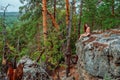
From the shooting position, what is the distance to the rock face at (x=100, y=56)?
13.2 meters

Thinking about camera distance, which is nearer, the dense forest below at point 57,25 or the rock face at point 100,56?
the rock face at point 100,56

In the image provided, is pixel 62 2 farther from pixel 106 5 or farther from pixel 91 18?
pixel 106 5

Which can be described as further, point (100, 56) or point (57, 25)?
point (57, 25)

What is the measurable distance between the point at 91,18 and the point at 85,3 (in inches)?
50.9

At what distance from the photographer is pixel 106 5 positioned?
21.6 metres

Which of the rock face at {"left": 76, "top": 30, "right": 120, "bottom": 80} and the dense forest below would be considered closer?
the rock face at {"left": 76, "top": 30, "right": 120, "bottom": 80}

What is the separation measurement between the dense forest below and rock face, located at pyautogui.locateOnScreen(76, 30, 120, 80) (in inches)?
119

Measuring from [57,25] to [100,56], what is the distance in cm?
1084

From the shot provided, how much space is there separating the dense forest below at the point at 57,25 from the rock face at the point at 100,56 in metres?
3.01

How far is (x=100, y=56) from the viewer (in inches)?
546

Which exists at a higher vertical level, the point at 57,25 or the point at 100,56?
the point at 57,25

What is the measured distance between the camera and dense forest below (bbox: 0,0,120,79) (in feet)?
65.1

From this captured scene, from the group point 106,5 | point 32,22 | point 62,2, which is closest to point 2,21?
point 32,22

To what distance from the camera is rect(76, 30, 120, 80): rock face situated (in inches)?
519
